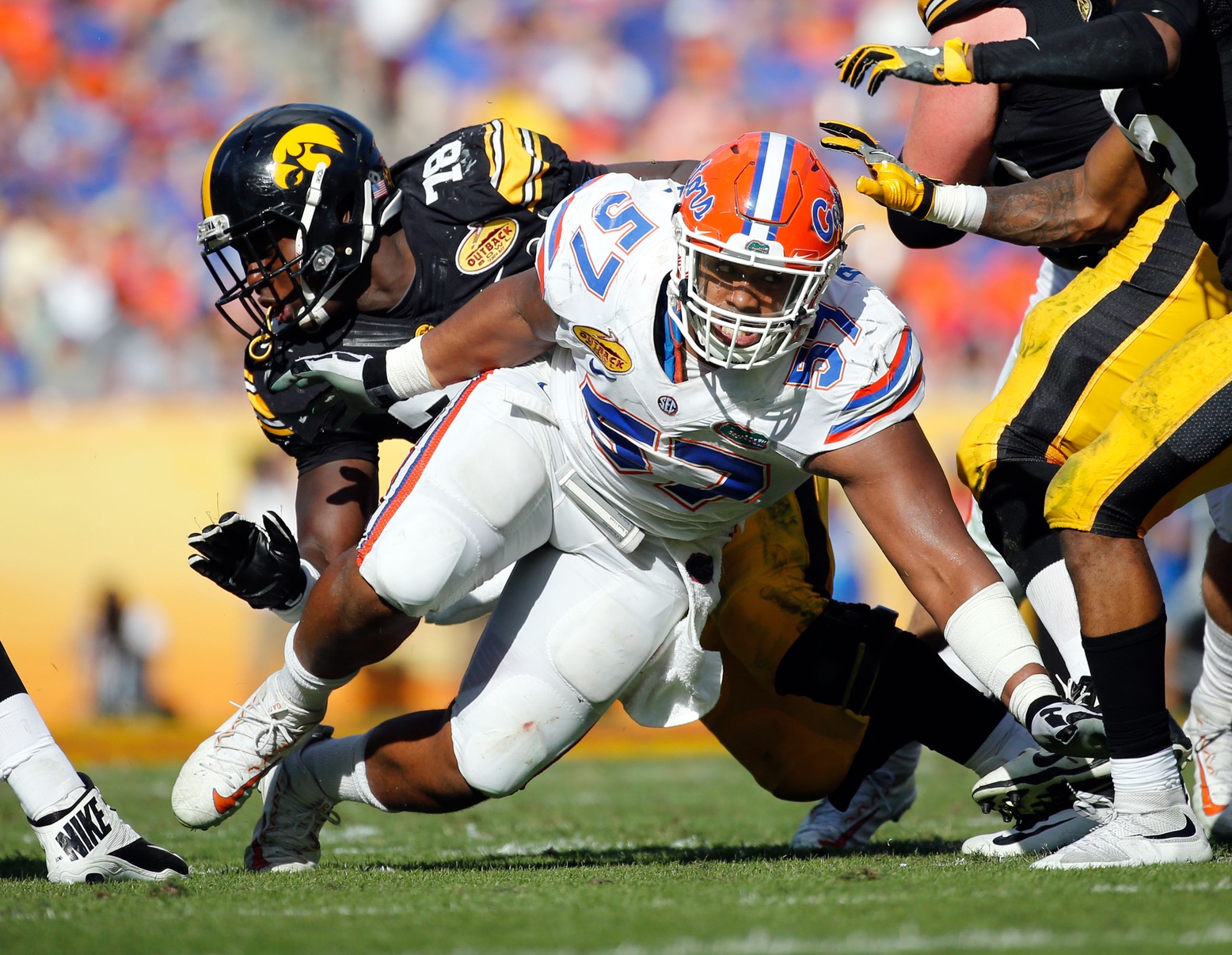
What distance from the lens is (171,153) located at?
944 cm

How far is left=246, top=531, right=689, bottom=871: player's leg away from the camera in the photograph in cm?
290

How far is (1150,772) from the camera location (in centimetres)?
253

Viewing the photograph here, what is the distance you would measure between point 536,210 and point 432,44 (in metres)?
6.78

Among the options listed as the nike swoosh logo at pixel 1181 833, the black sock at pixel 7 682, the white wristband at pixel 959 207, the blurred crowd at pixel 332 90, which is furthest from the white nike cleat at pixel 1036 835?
the blurred crowd at pixel 332 90

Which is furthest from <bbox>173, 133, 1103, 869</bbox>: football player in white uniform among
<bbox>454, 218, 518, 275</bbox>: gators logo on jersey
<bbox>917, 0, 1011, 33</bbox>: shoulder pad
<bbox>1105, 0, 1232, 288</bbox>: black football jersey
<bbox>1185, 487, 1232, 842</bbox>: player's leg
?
<bbox>917, 0, 1011, 33</bbox>: shoulder pad

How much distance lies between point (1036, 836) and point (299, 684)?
5.29 ft

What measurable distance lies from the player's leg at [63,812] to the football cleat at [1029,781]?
5.57ft

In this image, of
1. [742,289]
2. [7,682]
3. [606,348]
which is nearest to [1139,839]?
[742,289]

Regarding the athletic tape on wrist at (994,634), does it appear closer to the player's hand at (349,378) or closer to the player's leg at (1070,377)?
the player's leg at (1070,377)

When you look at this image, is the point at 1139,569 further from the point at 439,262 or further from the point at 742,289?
the point at 439,262

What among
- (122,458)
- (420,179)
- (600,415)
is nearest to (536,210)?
(420,179)

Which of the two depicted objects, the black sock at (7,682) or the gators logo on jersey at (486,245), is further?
the gators logo on jersey at (486,245)

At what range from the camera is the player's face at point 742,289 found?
2.50 metres

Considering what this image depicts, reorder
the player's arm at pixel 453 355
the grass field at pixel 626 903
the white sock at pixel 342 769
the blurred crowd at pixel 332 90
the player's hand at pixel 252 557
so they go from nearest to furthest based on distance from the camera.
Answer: the grass field at pixel 626 903 < the player's arm at pixel 453 355 < the white sock at pixel 342 769 < the player's hand at pixel 252 557 < the blurred crowd at pixel 332 90
